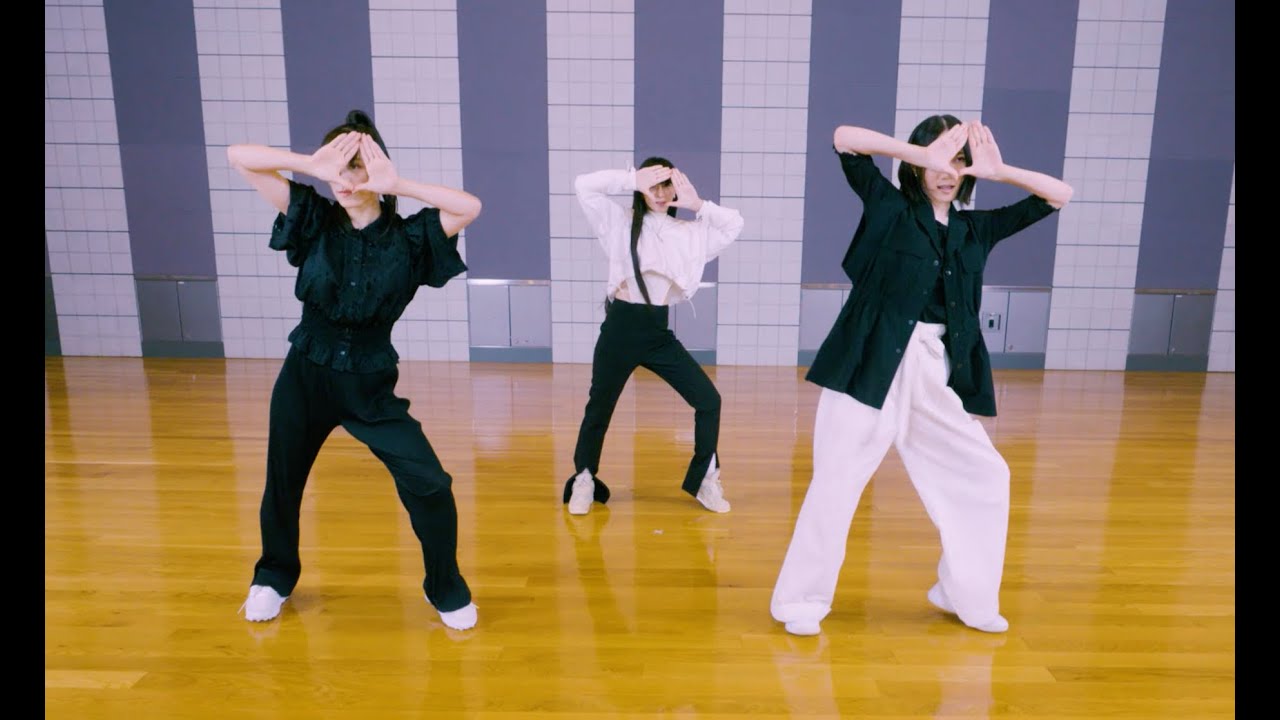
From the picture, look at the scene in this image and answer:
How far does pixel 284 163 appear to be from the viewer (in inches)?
79.5

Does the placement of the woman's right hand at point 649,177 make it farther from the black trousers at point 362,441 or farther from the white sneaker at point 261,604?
the white sneaker at point 261,604

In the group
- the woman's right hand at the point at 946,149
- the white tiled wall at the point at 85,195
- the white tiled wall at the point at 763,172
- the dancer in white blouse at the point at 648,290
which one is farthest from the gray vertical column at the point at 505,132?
the woman's right hand at the point at 946,149

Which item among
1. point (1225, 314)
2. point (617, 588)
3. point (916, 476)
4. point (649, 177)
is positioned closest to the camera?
point (916, 476)

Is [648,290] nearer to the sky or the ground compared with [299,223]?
nearer to the ground

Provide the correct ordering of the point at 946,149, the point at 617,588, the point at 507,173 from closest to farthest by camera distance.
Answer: the point at 946,149 → the point at 617,588 → the point at 507,173

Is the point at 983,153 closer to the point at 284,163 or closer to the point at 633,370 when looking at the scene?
the point at 633,370

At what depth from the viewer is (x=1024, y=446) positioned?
4.39 metres

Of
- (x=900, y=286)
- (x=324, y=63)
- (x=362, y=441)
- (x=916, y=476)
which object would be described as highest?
(x=324, y=63)

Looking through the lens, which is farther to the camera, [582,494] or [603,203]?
[582,494]

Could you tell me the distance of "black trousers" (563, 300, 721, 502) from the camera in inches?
125

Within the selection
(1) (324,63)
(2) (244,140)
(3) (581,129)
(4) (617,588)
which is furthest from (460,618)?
(2) (244,140)

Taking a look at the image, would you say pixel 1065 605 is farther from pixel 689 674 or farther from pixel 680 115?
pixel 680 115

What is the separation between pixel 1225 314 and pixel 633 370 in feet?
19.9
